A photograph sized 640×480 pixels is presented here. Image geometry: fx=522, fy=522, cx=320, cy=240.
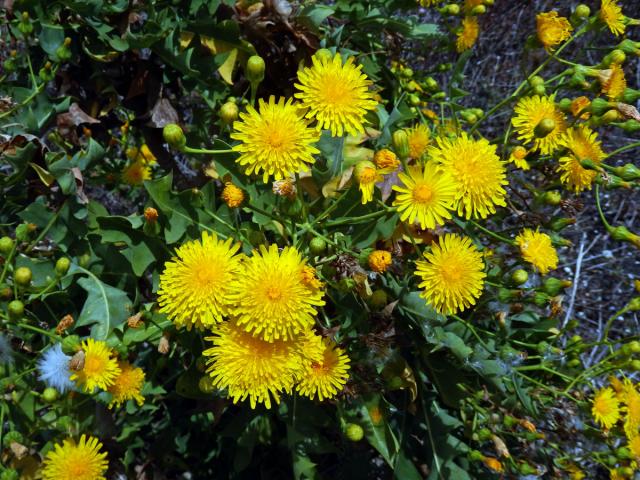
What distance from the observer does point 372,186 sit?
67.8 inches

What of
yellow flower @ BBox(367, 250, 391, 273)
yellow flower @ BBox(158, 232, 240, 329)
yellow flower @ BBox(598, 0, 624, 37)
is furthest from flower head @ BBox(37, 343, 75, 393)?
yellow flower @ BBox(598, 0, 624, 37)

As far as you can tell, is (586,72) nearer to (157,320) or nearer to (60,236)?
(157,320)

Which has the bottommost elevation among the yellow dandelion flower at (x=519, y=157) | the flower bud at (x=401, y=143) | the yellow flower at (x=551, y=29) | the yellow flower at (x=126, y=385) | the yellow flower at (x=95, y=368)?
the yellow flower at (x=126, y=385)

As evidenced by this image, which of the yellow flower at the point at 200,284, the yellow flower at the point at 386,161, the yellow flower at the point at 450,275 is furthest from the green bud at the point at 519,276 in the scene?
the yellow flower at the point at 200,284

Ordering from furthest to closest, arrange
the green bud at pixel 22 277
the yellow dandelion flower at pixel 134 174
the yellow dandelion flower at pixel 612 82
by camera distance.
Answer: the yellow dandelion flower at pixel 134 174
the yellow dandelion flower at pixel 612 82
the green bud at pixel 22 277

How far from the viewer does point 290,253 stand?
65.8 inches

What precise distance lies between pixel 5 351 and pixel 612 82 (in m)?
2.65

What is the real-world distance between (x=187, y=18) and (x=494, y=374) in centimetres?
205

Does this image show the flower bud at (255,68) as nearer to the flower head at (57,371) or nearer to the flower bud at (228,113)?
the flower bud at (228,113)

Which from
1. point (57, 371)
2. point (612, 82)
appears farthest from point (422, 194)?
point (57, 371)

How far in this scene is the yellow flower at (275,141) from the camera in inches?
64.9

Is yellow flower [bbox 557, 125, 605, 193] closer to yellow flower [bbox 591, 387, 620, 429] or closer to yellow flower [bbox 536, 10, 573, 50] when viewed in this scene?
yellow flower [bbox 536, 10, 573, 50]

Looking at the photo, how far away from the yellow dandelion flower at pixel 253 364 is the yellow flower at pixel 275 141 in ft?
1.72

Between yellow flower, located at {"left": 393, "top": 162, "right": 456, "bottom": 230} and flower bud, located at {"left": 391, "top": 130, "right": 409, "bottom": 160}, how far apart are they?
0.07 meters
